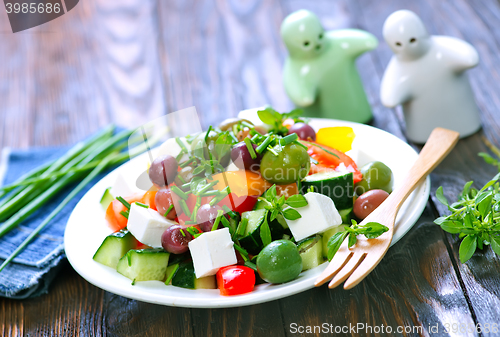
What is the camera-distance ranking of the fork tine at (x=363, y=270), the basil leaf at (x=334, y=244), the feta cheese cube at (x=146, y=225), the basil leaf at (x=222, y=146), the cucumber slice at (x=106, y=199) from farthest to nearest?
the cucumber slice at (x=106, y=199)
the basil leaf at (x=222, y=146)
the feta cheese cube at (x=146, y=225)
the basil leaf at (x=334, y=244)
the fork tine at (x=363, y=270)

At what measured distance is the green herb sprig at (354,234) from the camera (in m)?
0.94

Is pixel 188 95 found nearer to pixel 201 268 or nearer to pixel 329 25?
pixel 329 25

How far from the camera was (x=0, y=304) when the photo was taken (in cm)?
120

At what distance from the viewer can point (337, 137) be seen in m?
1.30

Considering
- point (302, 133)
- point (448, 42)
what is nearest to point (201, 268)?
point (302, 133)

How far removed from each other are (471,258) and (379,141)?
400 mm

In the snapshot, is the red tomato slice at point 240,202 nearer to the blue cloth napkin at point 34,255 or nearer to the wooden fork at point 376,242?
the wooden fork at point 376,242

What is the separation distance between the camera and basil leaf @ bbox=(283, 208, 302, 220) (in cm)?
100

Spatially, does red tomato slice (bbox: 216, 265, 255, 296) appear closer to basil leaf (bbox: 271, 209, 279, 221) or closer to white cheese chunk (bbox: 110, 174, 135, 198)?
basil leaf (bbox: 271, 209, 279, 221)

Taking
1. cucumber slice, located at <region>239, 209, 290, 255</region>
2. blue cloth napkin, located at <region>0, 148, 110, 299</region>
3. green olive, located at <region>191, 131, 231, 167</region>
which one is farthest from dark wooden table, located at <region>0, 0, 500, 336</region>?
green olive, located at <region>191, 131, 231, 167</region>

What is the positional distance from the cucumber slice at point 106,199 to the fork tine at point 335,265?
665mm

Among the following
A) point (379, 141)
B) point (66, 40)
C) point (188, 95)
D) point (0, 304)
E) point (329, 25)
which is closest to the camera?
point (0, 304)

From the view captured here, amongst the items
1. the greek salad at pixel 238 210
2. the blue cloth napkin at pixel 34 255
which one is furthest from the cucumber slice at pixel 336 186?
the blue cloth napkin at pixel 34 255

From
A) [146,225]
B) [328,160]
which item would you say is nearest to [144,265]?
[146,225]
